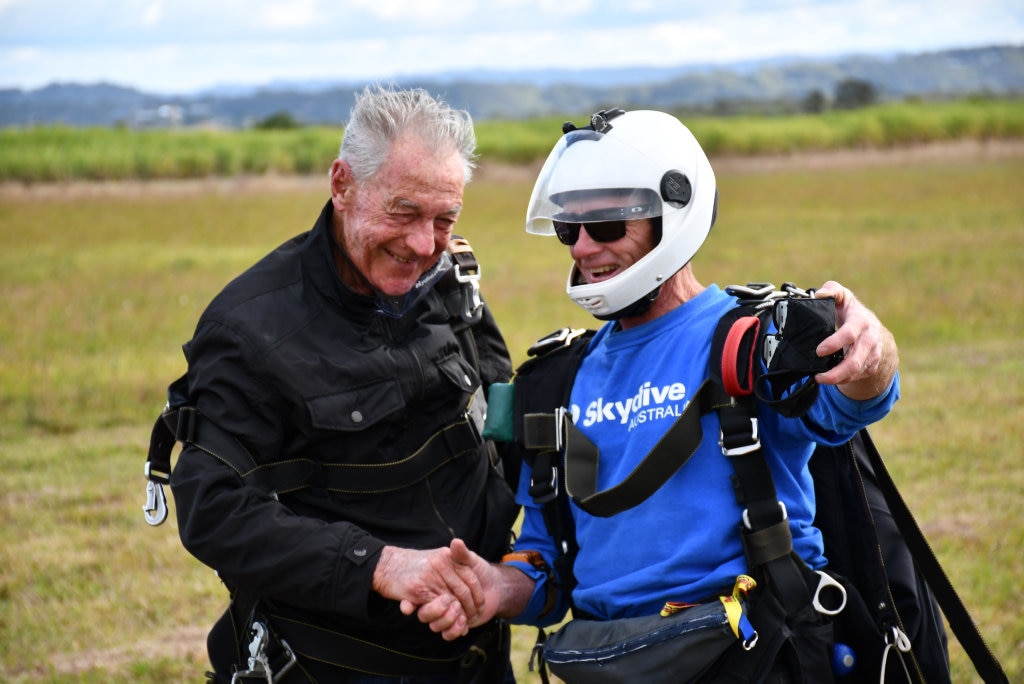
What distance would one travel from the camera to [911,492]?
27.8ft

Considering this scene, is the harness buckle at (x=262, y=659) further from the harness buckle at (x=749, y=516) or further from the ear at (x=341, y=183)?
the harness buckle at (x=749, y=516)

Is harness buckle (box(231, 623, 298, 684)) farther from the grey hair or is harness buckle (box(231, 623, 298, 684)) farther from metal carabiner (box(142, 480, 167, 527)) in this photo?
the grey hair

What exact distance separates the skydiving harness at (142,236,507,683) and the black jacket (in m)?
0.03

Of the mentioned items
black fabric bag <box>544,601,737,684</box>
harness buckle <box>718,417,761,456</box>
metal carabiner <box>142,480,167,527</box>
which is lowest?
black fabric bag <box>544,601,737,684</box>

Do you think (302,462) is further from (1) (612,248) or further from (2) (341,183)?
(1) (612,248)

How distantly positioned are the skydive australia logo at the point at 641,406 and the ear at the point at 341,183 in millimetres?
1012

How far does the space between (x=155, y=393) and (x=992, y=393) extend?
832 cm

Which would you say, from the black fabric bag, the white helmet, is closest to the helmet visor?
the white helmet

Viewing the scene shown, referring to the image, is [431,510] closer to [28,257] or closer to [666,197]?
[666,197]

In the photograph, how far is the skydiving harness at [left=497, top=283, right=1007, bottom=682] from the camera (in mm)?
2984

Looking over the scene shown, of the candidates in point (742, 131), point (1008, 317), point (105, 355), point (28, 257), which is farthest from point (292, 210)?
point (742, 131)

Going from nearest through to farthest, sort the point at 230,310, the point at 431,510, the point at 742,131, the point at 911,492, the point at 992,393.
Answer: the point at 230,310, the point at 431,510, the point at 911,492, the point at 992,393, the point at 742,131

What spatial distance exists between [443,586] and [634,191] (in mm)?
1292

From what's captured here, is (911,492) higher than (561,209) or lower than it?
lower
